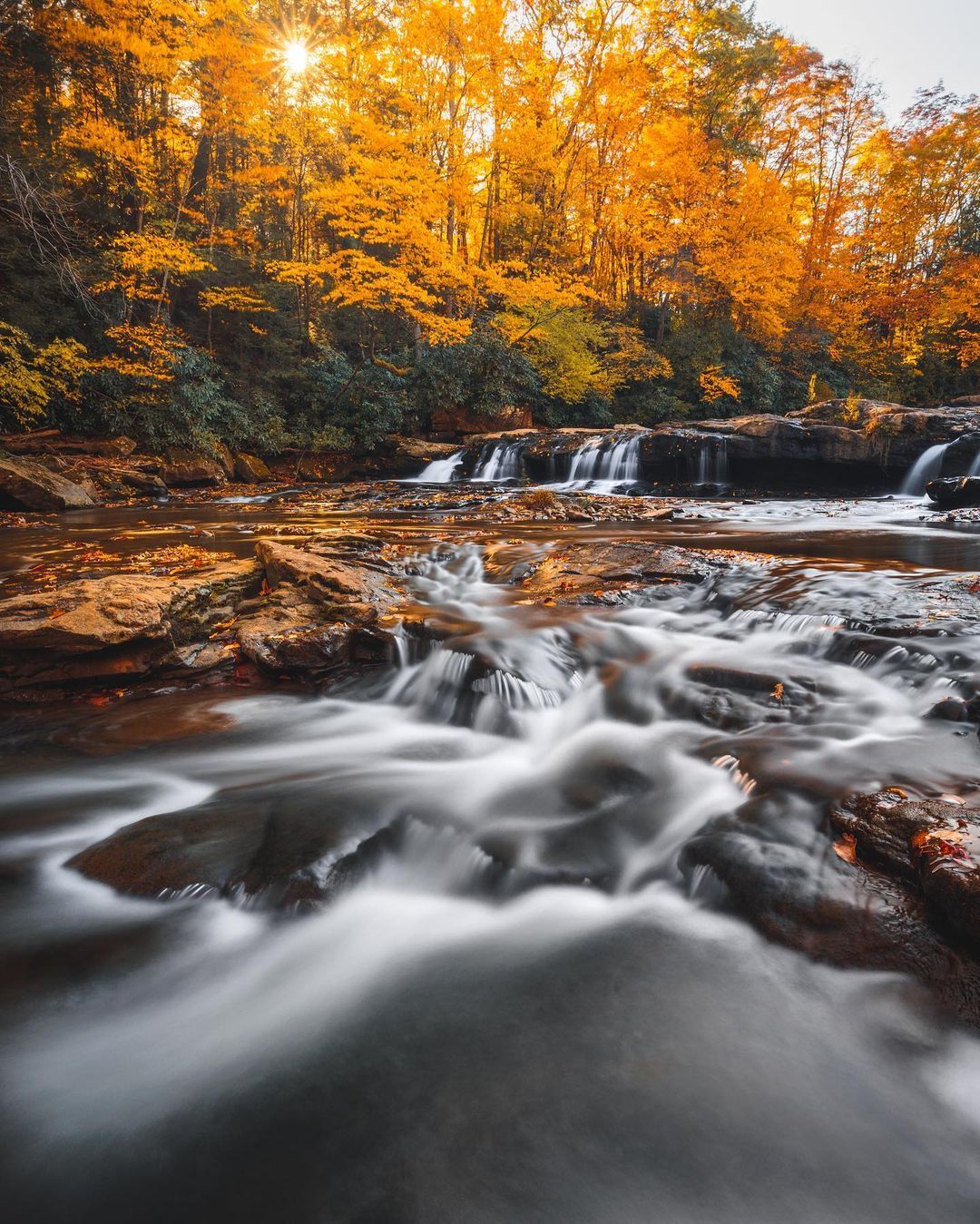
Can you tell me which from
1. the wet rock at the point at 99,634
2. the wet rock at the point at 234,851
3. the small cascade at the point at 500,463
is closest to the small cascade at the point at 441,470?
the small cascade at the point at 500,463

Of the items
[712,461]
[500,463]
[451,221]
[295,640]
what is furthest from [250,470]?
[295,640]

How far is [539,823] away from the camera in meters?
2.96

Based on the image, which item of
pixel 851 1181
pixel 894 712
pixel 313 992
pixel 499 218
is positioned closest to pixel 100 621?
pixel 313 992

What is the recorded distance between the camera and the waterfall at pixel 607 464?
14.8m

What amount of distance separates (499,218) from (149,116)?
9.81 metres

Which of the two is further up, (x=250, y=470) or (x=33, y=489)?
(x=250, y=470)

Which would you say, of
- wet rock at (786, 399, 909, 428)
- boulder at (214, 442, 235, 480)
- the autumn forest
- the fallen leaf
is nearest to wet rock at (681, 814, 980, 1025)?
the fallen leaf

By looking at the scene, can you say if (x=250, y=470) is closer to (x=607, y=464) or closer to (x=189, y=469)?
(x=189, y=469)

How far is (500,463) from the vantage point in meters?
15.4

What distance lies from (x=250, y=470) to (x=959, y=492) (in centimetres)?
1460

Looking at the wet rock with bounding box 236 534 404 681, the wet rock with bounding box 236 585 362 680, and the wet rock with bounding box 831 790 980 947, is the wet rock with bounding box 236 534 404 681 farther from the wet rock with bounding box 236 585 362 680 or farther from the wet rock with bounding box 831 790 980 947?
the wet rock with bounding box 831 790 980 947

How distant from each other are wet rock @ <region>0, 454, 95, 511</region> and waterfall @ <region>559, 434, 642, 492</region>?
31.6 ft

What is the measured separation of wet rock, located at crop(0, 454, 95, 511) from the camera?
9578mm

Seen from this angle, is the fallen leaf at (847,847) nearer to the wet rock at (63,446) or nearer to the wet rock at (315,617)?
the wet rock at (315,617)
